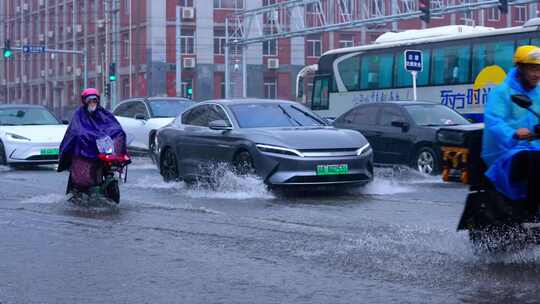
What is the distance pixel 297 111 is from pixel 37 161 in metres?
7.48

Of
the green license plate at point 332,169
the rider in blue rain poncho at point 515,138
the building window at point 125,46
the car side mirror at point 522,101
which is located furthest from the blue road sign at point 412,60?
the building window at point 125,46

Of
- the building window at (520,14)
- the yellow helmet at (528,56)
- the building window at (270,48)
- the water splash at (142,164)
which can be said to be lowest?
the water splash at (142,164)

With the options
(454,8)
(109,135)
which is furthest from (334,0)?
(109,135)

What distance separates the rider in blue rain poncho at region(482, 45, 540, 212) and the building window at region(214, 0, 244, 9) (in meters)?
53.3

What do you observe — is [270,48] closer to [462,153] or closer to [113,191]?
[113,191]

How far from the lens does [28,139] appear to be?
19844mm

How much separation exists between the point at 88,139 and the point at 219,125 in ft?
7.04

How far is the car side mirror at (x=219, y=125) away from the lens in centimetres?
1370

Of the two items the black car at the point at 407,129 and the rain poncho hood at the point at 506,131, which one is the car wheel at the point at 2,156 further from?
the rain poncho hood at the point at 506,131

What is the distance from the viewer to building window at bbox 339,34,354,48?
203ft

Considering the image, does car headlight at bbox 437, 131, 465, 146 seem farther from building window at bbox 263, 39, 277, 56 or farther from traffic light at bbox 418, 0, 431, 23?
building window at bbox 263, 39, 277, 56

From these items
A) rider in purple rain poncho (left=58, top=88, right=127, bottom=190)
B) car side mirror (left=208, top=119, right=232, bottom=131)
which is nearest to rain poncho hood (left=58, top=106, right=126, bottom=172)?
rider in purple rain poncho (left=58, top=88, right=127, bottom=190)

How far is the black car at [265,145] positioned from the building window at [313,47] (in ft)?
154

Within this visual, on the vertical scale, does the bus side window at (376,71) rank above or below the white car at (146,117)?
above
